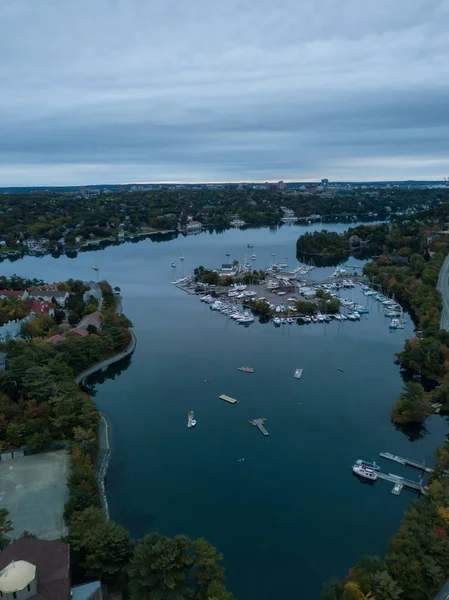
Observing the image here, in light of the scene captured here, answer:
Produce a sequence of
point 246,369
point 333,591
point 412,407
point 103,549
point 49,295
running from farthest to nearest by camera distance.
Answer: point 49,295
point 246,369
point 412,407
point 103,549
point 333,591

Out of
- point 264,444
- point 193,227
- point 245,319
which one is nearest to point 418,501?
point 264,444

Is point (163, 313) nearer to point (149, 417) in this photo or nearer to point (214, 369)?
point (214, 369)

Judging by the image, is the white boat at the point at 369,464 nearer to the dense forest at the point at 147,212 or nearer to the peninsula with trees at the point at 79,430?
the peninsula with trees at the point at 79,430

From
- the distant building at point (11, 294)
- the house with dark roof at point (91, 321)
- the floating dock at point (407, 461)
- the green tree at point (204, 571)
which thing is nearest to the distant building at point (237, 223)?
the distant building at point (11, 294)

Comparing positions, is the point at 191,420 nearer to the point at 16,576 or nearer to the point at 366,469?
the point at 366,469

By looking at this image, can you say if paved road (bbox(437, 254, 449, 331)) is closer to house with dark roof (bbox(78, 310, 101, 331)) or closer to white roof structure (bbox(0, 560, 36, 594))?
house with dark roof (bbox(78, 310, 101, 331))

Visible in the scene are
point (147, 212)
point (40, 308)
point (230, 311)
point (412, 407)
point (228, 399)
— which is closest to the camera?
point (412, 407)

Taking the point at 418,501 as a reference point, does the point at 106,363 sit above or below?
below
